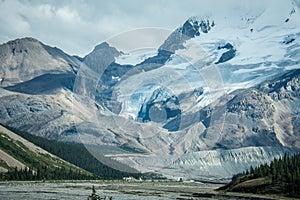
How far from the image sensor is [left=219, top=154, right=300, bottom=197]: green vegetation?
140750mm

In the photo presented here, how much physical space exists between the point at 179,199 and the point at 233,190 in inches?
1903

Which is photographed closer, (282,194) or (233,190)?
(282,194)

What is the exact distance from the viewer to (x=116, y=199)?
122 meters

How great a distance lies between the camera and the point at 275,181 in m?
150

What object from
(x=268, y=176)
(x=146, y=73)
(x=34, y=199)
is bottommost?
(x=34, y=199)

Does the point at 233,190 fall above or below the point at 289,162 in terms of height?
below

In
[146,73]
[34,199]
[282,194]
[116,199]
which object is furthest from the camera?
[146,73]

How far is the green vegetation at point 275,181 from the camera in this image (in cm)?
14075

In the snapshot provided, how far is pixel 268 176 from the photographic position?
15862 centimetres

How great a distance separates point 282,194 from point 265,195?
552 centimetres

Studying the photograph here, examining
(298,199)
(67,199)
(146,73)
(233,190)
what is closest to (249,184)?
(233,190)

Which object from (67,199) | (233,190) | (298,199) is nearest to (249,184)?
(233,190)

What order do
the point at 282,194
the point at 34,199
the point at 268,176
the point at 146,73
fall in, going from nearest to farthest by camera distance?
the point at 34,199 → the point at 282,194 → the point at 268,176 → the point at 146,73

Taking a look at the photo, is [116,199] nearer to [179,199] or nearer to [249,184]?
[179,199]
